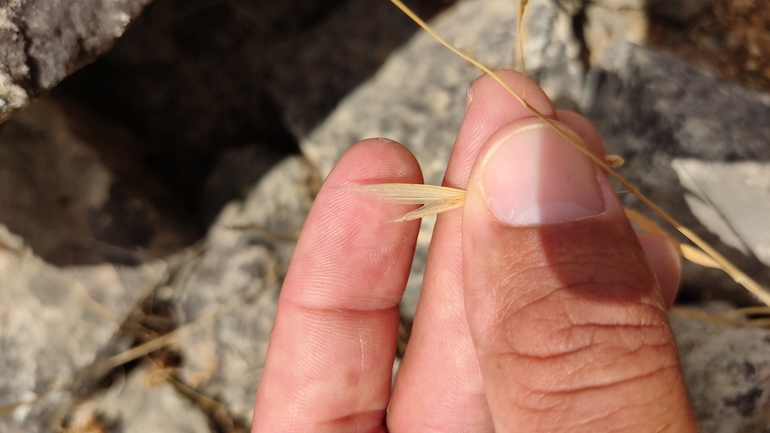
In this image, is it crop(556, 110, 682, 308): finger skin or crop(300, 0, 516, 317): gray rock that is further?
crop(300, 0, 516, 317): gray rock

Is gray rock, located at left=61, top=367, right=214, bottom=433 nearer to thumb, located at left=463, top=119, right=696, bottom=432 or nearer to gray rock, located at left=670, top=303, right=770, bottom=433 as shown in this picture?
thumb, located at left=463, top=119, right=696, bottom=432

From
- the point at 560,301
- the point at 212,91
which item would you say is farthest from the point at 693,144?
the point at 212,91

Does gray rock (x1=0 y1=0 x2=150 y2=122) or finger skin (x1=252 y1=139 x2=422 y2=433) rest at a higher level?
gray rock (x1=0 y1=0 x2=150 y2=122)

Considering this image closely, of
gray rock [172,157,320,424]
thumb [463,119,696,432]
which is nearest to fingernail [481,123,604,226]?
thumb [463,119,696,432]

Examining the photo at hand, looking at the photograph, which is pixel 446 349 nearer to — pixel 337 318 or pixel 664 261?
pixel 337 318

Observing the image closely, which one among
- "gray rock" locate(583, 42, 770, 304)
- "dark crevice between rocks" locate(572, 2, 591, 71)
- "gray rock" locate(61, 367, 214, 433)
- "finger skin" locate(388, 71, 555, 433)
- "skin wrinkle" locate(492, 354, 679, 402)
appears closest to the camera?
"skin wrinkle" locate(492, 354, 679, 402)

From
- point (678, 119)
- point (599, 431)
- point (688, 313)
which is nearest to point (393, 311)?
point (599, 431)

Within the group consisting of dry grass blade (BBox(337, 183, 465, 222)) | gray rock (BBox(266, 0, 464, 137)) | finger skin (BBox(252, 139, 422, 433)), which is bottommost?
finger skin (BBox(252, 139, 422, 433))
